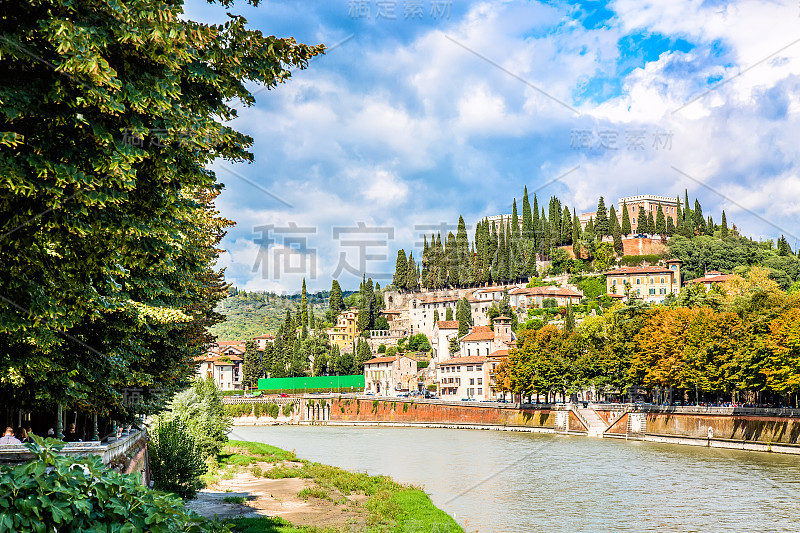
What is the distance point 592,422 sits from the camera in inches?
2420

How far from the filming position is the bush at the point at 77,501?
536 cm

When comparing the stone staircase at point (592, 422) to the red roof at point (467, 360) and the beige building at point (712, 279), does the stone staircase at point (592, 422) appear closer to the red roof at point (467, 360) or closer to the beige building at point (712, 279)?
the red roof at point (467, 360)

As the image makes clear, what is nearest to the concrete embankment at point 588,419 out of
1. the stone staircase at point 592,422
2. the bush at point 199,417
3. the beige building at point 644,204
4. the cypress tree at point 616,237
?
the stone staircase at point 592,422

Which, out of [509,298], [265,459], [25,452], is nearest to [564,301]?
[509,298]

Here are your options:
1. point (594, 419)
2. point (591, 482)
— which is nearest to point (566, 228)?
point (594, 419)

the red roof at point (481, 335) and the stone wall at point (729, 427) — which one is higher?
the red roof at point (481, 335)

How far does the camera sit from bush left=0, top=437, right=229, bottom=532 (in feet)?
17.6

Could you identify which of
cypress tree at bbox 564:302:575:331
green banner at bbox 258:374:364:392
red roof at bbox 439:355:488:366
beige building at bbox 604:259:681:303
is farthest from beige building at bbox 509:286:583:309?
green banner at bbox 258:374:364:392

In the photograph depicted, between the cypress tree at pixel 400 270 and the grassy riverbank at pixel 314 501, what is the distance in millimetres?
111982

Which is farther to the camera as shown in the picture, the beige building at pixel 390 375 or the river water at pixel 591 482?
the beige building at pixel 390 375

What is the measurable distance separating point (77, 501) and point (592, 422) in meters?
60.3

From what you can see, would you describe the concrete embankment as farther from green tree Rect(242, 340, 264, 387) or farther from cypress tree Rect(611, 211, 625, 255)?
cypress tree Rect(611, 211, 625, 255)

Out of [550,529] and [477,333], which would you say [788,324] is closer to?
[550,529]

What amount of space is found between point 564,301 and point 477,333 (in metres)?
28.1
